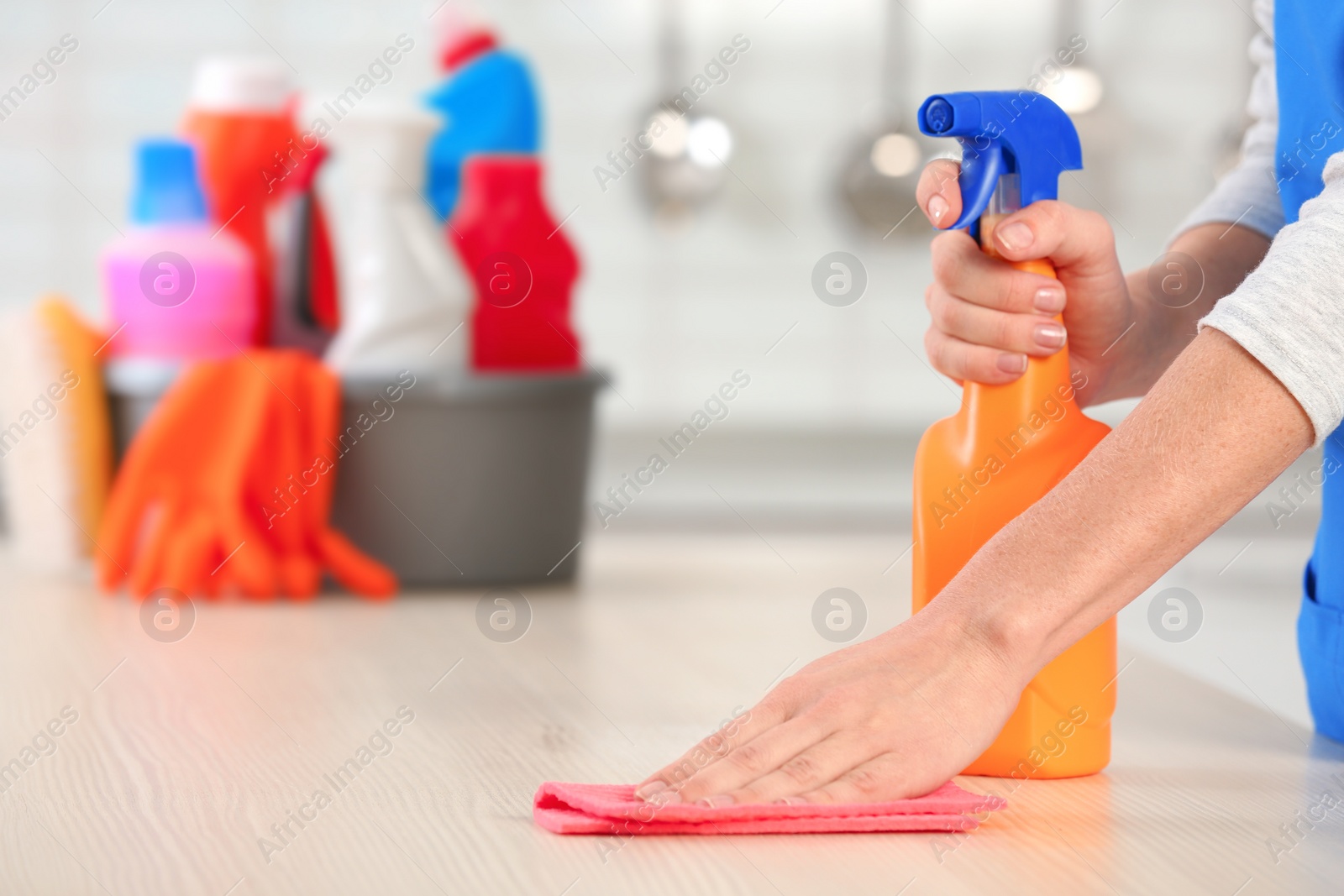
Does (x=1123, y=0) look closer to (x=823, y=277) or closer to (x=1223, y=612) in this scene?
(x=823, y=277)

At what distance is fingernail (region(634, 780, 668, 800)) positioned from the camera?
0.44 meters

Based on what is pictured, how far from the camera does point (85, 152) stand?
1647 mm

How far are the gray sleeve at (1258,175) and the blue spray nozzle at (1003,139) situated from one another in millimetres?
205

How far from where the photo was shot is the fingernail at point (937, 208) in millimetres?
507

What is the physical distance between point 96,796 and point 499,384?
538mm

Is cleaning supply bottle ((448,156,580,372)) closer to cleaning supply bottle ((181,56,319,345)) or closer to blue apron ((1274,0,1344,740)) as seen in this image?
cleaning supply bottle ((181,56,319,345))

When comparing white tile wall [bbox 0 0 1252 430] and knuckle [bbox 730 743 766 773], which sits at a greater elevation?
white tile wall [bbox 0 0 1252 430]

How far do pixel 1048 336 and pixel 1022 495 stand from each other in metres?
0.06

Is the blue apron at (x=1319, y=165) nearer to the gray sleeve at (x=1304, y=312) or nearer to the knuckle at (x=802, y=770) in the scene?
the gray sleeve at (x=1304, y=312)

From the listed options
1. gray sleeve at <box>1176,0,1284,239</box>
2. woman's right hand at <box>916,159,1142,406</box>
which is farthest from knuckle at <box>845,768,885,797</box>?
gray sleeve at <box>1176,0,1284,239</box>

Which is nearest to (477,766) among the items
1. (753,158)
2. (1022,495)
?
(1022,495)

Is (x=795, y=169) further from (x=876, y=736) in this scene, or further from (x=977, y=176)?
(x=876, y=736)

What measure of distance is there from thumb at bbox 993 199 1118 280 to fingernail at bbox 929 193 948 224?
0.02 metres

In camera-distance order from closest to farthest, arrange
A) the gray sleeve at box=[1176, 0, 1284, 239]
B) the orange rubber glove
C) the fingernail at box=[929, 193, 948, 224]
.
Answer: the fingernail at box=[929, 193, 948, 224], the gray sleeve at box=[1176, 0, 1284, 239], the orange rubber glove
